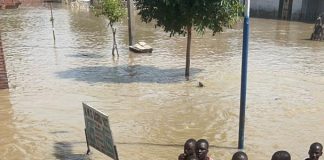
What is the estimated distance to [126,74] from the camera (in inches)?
594

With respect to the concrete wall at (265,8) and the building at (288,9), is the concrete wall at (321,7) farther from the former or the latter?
the concrete wall at (265,8)

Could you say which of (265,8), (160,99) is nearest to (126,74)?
(160,99)

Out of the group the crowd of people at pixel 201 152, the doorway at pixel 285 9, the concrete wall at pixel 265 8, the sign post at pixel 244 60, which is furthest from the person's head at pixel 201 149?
the concrete wall at pixel 265 8

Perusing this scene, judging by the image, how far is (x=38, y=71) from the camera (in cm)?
1549

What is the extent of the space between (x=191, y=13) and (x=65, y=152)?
643 cm

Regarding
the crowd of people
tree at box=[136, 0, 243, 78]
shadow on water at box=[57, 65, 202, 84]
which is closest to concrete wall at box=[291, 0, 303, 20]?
shadow on water at box=[57, 65, 202, 84]

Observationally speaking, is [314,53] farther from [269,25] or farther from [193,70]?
[269,25]

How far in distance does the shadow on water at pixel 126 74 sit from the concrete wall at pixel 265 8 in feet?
87.5

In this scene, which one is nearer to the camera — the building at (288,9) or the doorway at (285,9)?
the building at (288,9)

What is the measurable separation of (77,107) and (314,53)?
12.8 m

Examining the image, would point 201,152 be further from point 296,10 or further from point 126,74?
point 296,10

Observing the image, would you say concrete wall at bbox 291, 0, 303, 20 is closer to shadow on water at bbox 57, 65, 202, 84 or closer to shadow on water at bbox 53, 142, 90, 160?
shadow on water at bbox 57, 65, 202, 84

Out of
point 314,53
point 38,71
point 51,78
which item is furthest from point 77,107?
point 314,53

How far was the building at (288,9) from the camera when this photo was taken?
36.9 meters
